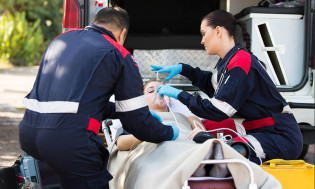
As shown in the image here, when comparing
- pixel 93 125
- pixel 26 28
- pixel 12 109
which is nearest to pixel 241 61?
pixel 93 125

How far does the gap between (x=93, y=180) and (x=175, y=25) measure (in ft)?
18.2

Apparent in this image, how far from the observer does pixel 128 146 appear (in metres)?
3.43

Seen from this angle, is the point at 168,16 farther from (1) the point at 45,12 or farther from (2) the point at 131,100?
(1) the point at 45,12

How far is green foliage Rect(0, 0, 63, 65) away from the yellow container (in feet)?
46.5

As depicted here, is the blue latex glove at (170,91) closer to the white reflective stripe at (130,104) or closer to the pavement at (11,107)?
the white reflective stripe at (130,104)

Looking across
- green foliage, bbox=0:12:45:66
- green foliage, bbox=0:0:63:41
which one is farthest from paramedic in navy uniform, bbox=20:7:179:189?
green foliage, bbox=0:0:63:41

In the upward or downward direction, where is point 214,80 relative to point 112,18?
downward

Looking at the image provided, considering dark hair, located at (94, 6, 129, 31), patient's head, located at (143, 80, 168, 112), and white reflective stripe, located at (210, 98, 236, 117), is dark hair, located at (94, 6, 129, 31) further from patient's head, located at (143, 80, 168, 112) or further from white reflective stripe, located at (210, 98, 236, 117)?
patient's head, located at (143, 80, 168, 112)

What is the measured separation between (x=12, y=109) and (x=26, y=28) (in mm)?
9766

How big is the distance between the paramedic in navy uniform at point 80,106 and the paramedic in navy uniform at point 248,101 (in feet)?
2.04

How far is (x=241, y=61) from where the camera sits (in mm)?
3273

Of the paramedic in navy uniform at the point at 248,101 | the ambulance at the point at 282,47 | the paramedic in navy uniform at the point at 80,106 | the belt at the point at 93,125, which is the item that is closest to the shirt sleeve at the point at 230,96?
the paramedic in navy uniform at the point at 248,101

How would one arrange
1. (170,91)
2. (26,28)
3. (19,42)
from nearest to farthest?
1. (170,91)
2. (19,42)
3. (26,28)

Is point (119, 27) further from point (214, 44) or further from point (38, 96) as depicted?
point (214, 44)
